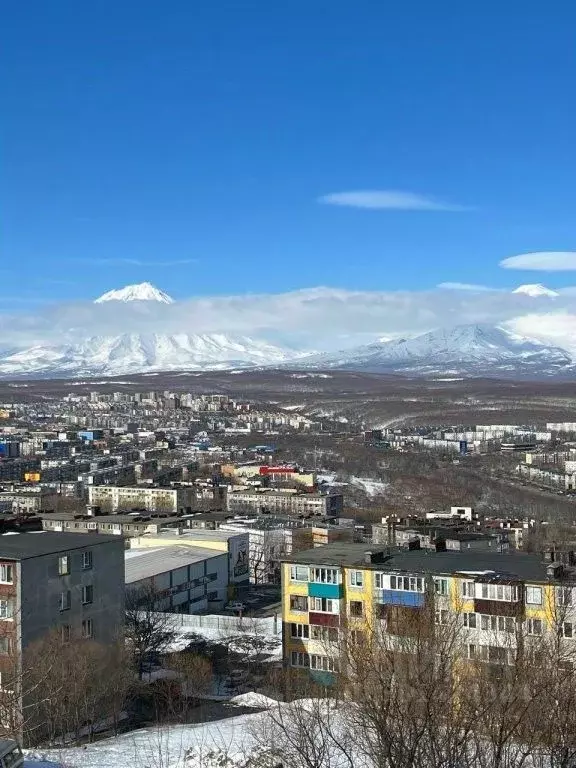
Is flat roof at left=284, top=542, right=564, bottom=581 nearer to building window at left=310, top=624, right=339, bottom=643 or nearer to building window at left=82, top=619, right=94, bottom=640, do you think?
building window at left=310, top=624, right=339, bottom=643

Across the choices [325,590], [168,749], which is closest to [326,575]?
[325,590]

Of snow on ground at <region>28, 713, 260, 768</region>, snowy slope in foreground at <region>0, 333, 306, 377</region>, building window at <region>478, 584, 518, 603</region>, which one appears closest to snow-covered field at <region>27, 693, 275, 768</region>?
snow on ground at <region>28, 713, 260, 768</region>

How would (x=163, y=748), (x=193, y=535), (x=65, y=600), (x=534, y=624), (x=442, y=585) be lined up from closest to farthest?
(x=163, y=748)
(x=534, y=624)
(x=442, y=585)
(x=65, y=600)
(x=193, y=535)

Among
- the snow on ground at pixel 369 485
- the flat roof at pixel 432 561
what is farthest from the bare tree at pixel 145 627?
the snow on ground at pixel 369 485

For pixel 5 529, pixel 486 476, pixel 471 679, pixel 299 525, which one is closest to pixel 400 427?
pixel 486 476

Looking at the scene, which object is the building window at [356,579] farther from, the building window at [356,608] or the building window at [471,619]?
the building window at [471,619]

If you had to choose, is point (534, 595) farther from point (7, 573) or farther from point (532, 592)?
point (7, 573)
